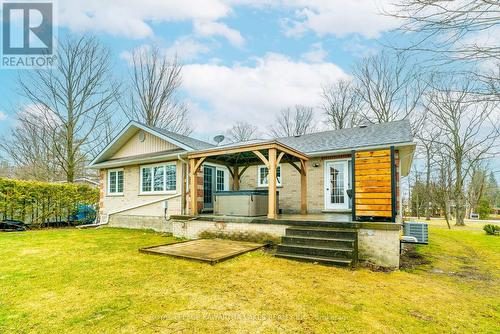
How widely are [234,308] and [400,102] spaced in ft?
75.9

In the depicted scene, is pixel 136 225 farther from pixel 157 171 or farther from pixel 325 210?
pixel 325 210

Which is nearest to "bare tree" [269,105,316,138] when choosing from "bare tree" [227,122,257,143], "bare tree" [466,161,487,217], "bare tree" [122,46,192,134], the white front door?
"bare tree" [227,122,257,143]

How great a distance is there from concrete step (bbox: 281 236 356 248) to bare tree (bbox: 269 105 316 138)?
24.1m

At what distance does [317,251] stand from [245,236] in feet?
7.85

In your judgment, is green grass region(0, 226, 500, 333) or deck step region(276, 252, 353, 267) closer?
green grass region(0, 226, 500, 333)

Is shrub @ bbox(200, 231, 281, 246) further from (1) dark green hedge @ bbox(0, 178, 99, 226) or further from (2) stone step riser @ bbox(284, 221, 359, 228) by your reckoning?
(1) dark green hedge @ bbox(0, 178, 99, 226)

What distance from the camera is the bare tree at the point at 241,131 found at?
35.1m

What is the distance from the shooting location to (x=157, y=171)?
36.9 feet

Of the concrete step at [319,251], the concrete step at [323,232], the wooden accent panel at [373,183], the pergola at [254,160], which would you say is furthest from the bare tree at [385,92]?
the concrete step at [319,251]

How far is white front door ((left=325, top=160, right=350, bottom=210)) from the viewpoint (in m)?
9.52

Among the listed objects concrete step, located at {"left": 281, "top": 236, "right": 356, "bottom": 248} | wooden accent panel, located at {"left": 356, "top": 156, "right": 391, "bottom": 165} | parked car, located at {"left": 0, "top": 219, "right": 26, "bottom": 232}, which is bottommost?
parked car, located at {"left": 0, "top": 219, "right": 26, "bottom": 232}

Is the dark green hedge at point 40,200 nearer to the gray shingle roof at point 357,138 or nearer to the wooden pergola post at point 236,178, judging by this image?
the wooden pergola post at point 236,178

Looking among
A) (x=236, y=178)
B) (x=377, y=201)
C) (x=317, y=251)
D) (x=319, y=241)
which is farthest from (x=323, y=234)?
(x=236, y=178)

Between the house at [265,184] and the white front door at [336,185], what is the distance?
3 centimetres
